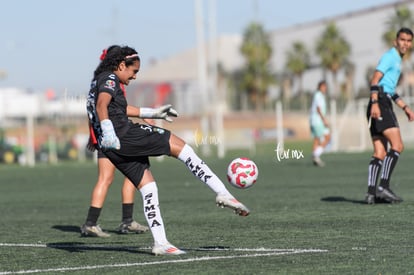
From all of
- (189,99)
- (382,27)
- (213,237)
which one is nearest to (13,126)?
(189,99)

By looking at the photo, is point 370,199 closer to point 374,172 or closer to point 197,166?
point 374,172

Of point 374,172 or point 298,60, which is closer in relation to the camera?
point 374,172

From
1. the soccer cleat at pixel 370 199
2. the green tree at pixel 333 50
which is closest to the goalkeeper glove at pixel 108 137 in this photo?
the soccer cleat at pixel 370 199

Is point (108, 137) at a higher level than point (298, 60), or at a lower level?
lower

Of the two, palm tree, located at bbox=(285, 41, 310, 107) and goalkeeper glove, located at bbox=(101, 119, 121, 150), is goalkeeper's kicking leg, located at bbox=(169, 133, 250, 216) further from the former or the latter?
palm tree, located at bbox=(285, 41, 310, 107)

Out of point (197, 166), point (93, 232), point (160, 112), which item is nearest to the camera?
point (197, 166)

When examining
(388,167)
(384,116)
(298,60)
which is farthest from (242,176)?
(298,60)

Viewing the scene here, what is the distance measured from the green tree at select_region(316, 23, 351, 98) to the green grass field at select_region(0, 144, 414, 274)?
247 feet

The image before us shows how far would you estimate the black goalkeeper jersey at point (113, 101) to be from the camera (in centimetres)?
894

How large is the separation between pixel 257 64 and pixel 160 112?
299 ft

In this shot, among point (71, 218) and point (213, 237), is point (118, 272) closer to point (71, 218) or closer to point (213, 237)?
point (213, 237)

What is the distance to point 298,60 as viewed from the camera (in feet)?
325

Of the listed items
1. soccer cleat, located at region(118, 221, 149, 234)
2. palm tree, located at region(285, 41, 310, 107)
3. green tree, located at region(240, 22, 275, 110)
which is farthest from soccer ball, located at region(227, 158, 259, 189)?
green tree, located at region(240, 22, 275, 110)

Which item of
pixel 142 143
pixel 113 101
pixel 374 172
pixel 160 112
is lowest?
pixel 374 172
